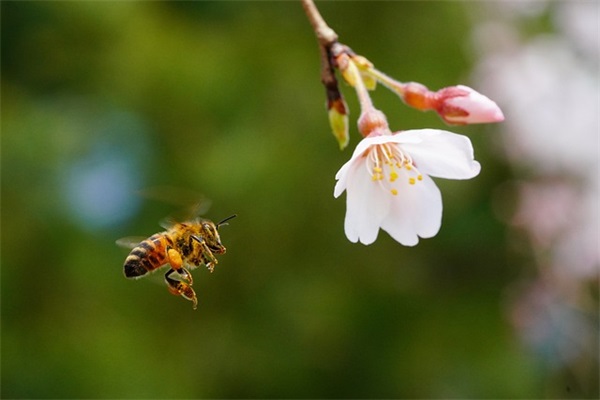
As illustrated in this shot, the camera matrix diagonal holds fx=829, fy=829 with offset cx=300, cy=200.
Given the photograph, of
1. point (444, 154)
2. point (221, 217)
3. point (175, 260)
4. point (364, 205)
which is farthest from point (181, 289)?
point (221, 217)

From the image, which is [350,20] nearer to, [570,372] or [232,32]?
[232,32]

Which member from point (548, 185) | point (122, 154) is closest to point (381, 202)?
point (122, 154)

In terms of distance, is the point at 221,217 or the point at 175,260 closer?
the point at 175,260

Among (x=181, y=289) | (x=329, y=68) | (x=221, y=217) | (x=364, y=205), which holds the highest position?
(x=221, y=217)

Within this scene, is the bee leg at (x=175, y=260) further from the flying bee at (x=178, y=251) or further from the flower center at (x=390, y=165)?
the flower center at (x=390, y=165)

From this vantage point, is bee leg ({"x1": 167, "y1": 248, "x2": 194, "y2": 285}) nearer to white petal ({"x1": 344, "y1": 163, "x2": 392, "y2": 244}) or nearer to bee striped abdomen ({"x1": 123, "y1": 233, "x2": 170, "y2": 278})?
bee striped abdomen ({"x1": 123, "y1": 233, "x2": 170, "y2": 278})

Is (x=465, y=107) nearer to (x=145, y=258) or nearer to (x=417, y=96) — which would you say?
(x=417, y=96)

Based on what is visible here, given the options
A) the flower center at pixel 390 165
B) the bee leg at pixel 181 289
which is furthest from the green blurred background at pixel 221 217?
the bee leg at pixel 181 289
